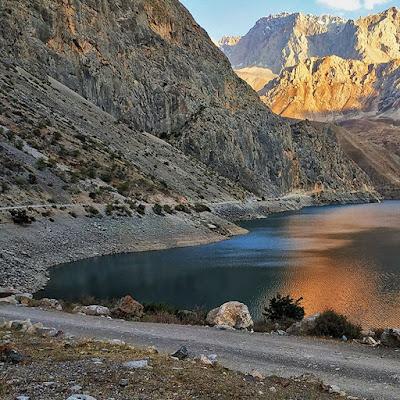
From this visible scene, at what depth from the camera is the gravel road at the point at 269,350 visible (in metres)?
12.0

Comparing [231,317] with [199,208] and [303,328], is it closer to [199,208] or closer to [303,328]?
[303,328]

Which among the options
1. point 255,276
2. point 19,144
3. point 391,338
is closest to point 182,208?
point 19,144

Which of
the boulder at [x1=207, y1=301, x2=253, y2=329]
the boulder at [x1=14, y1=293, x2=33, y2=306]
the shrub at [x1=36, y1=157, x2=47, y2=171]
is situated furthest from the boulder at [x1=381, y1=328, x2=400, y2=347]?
the shrub at [x1=36, y1=157, x2=47, y2=171]

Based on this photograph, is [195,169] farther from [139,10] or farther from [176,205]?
[139,10]

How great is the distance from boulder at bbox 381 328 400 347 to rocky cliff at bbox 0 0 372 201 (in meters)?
43.2

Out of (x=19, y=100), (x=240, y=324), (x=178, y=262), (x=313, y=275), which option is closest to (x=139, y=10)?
(x=19, y=100)

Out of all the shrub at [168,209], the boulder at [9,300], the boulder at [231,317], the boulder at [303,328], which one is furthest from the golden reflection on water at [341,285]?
the shrub at [168,209]

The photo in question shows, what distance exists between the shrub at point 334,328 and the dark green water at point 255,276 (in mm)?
8586

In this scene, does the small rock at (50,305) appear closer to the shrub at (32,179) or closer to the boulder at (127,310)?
the boulder at (127,310)

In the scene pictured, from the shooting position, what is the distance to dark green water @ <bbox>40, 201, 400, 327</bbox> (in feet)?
105

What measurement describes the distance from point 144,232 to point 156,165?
111 feet

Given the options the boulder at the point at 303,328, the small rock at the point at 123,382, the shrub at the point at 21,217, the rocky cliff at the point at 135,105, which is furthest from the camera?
the rocky cliff at the point at 135,105

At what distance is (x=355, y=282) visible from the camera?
38.0 meters

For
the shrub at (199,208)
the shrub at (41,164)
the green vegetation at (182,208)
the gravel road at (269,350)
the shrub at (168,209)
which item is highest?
the shrub at (41,164)
